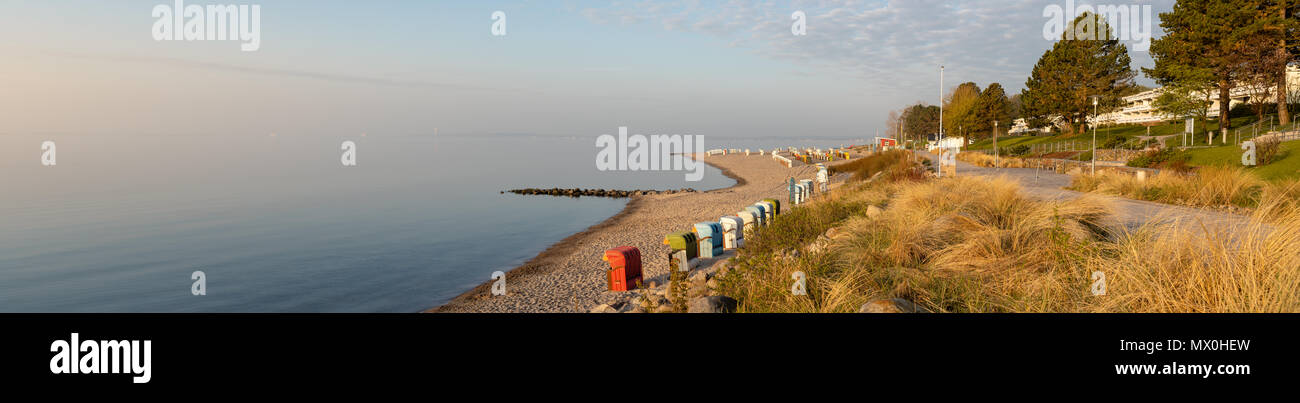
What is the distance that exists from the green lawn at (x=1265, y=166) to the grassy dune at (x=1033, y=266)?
18.6 metres

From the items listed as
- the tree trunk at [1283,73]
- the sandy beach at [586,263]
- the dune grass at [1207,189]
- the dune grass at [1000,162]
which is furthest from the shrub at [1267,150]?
the sandy beach at [586,263]

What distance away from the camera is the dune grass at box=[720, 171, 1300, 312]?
5.56 m

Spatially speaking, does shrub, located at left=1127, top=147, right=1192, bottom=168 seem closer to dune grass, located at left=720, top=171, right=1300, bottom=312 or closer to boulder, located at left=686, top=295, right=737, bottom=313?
dune grass, located at left=720, top=171, right=1300, bottom=312

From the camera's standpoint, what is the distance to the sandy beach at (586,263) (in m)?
15.0

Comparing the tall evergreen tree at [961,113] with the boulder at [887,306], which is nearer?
the boulder at [887,306]

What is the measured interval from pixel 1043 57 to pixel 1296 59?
30.3 m

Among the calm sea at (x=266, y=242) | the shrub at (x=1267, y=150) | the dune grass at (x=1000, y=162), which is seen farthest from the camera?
the dune grass at (x=1000, y=162)

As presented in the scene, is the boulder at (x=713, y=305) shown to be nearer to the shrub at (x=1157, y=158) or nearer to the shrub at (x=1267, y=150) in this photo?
the shrub at (x=1267, y=150)

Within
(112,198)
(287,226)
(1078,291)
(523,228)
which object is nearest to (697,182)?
(523,228)

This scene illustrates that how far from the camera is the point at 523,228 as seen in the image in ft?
107

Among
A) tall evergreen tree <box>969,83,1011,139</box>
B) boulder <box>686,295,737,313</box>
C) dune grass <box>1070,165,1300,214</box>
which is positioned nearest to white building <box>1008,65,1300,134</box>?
tall evergreen tree <box>969,83,1011,139</box>

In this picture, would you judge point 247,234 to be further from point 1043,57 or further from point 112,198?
point 1043,57

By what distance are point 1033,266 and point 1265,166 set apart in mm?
27129
